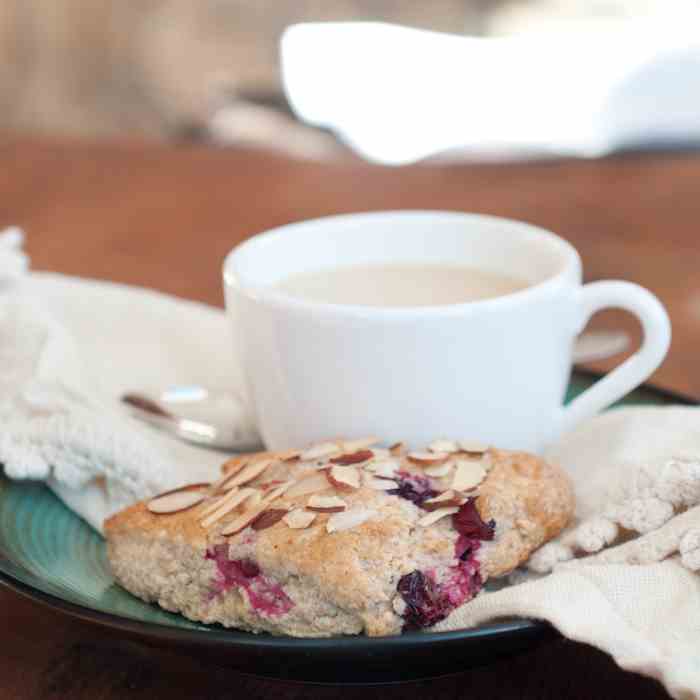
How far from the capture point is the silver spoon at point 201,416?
923 mm

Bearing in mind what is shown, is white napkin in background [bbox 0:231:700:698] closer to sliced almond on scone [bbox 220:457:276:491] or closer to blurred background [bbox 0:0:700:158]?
sliced almond on scone [bbox 220:457:276:491]

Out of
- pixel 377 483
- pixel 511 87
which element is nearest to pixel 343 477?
pixel 377 483

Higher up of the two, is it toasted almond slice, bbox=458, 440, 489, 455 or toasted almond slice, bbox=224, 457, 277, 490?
toasted almond slice, bbox=458, 440, 489, 455

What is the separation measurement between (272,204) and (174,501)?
1.03m

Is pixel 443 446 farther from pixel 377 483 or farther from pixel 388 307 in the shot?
pixel 388 307

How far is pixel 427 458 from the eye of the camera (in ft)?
2.28

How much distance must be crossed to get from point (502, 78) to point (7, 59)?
1.48 metres

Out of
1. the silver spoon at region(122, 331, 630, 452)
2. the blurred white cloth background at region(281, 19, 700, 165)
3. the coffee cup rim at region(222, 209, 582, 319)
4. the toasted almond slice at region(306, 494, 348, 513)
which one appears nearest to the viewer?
the toasted almond slice at region(306, 494, 348, 513)

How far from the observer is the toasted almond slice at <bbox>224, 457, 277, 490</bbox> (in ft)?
2.31

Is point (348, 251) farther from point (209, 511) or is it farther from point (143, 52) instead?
point (143, 52)

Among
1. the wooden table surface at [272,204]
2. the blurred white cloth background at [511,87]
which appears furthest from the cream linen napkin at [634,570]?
the blurred white cloth background at [511,87]

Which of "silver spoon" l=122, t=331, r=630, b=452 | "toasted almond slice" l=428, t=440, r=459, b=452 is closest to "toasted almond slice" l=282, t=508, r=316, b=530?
"toasted almond slice" l=428, t=440, r=459, b=452

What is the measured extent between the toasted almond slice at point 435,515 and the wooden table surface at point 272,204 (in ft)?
0.83

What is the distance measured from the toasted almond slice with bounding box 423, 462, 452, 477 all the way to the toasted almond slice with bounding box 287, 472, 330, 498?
0.06 meters
